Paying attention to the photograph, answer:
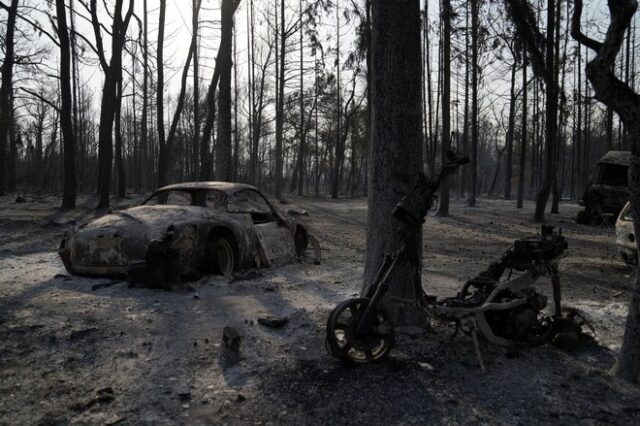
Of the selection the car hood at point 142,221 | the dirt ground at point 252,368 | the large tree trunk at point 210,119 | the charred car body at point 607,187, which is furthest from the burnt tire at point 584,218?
the car hood at point 142,221

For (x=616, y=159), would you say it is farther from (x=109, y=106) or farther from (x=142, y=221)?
(x=109, y=106)

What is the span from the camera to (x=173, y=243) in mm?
6238

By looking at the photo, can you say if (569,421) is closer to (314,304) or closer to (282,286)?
(314,304)

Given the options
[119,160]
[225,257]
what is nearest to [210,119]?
[119,160]

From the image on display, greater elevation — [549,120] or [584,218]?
[549,120]

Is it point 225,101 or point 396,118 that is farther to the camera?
point 225,101

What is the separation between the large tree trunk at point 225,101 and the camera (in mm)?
13727

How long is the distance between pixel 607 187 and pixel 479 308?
50.0 feet

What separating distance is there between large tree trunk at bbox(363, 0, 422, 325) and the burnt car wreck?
288 centimetres

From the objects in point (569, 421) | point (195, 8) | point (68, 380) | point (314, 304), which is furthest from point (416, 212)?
point (195, 8)

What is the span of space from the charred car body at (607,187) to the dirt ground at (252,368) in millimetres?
11430

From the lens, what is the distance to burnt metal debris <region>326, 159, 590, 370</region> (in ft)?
12.1

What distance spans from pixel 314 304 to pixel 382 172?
199 cm

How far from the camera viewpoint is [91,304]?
5.48 metres
